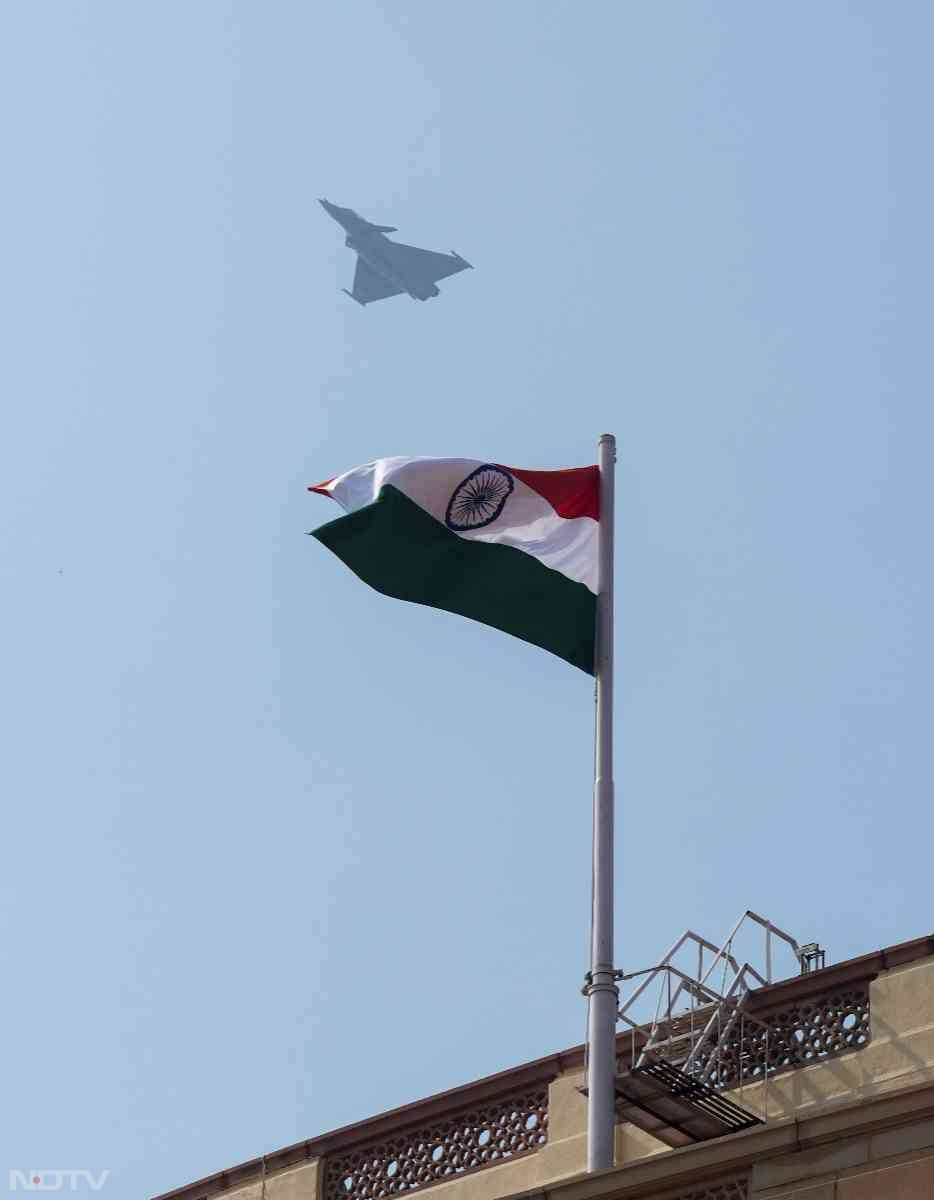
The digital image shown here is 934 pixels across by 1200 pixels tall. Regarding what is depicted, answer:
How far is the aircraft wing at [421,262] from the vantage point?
9100 cm

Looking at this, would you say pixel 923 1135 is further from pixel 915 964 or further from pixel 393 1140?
pixel 393 1140

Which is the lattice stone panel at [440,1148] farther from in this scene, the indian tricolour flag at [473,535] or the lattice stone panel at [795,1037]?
the indian tricolour flag at [473,535]

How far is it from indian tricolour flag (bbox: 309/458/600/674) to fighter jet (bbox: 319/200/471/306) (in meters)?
71.7

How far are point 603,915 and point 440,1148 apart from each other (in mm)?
3693

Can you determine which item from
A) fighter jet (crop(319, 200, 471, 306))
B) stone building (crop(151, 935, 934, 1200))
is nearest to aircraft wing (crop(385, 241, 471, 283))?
fighter jet (crop(319, 200, 471, 306))

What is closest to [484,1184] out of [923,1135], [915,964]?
[915,964]

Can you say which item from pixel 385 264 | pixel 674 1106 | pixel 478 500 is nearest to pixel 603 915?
pixel 674 1106

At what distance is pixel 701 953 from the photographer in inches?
697

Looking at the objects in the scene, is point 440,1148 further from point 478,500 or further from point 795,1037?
point 478,500

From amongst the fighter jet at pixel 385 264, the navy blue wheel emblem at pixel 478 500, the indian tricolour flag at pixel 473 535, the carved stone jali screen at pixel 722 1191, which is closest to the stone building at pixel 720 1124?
the carved stone jali screen at pixel 722 1191

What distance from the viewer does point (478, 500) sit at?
19062 mm

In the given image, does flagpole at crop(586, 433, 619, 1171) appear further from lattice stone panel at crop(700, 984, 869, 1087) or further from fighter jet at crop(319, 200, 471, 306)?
fighter jet at crop(319, 200, 471, 306)

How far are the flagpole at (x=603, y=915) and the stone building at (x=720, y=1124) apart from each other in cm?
34

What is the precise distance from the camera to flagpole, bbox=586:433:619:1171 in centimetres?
1541
